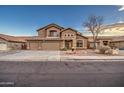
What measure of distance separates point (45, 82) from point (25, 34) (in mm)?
7201

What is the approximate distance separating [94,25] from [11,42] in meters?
6.50

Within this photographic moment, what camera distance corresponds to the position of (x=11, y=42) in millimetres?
14688

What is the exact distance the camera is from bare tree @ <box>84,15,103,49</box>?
39.0 feet

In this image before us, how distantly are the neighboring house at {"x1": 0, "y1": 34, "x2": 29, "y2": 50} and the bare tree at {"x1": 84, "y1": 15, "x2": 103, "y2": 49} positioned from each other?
4991mm

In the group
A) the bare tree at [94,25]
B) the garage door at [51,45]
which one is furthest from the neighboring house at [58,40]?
the bare tree at [94,25]

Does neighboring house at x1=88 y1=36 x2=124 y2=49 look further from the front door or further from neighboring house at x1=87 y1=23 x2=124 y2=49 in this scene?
the front door

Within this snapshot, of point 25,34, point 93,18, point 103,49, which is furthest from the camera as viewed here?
point 103,49

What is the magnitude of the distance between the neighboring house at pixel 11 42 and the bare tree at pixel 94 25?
4991 millimetres

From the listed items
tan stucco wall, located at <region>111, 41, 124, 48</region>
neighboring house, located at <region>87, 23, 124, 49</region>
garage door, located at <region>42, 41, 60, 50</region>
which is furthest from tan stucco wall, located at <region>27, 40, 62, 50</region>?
tan stucco wall, located at <region>111, 41, 124, 48</region>

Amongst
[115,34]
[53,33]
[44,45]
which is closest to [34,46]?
[44,45]

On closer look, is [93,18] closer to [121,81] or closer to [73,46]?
[73,46]

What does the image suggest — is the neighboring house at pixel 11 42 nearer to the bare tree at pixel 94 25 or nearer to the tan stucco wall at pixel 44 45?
the tan stucco wall at pixel 44 45
